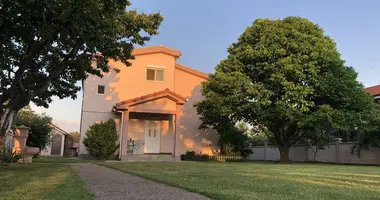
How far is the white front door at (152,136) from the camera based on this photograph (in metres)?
21.9

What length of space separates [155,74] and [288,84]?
9743 mm

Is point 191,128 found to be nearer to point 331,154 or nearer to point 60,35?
point 331,154

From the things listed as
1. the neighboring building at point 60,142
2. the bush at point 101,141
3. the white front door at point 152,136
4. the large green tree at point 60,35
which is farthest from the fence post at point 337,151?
the neighboring building at point 60,142

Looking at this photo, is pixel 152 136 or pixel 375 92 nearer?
pixel 152 136

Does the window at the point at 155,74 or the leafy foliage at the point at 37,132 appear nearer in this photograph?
the leafy foliage at the point at 37,132

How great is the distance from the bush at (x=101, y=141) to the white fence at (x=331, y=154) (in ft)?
39.6

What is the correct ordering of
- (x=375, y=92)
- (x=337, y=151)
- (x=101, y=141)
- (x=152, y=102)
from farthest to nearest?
(x=375, y=92), (x=337, y=151), (x=152, y=102), (x=101, y=141)

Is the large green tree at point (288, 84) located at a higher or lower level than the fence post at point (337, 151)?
higher

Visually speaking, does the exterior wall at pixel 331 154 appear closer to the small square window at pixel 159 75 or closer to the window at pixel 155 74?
the small square window at pixel 159 75

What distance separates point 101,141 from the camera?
19344 millimetres

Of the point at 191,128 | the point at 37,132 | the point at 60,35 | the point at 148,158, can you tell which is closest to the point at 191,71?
the point at 191,128

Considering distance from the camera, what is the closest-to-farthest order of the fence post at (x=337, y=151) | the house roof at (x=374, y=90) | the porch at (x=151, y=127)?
1. the porch at (x=151, y=127)
2. the fence post at (x=337, y=151)
3. the house roof at (x=374, y=90)

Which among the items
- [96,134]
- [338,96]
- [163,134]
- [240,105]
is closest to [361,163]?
[338,96]

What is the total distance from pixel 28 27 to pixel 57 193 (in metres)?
5.11
